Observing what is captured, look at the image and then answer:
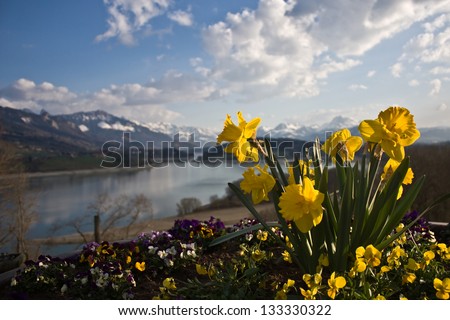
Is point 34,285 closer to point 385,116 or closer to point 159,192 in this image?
point 385,116

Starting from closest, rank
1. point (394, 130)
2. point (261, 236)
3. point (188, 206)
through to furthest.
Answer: point (394, 130) < point (261, 236) < point (188, 206)

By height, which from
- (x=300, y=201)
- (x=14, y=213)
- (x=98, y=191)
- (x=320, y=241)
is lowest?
(x=98, y=191)

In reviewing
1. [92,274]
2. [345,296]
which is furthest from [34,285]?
[345,296]

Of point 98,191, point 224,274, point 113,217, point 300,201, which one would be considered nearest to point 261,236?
point 224,274

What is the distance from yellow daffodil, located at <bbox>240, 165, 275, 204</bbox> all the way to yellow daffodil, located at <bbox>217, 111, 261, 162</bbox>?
13 centimetres

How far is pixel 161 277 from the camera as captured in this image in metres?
2.66

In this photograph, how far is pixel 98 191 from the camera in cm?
5647

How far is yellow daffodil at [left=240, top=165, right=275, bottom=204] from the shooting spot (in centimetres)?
204

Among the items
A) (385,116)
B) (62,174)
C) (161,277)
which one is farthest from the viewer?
(62,174)

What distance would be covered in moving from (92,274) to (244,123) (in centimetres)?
140

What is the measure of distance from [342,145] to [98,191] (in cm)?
5825

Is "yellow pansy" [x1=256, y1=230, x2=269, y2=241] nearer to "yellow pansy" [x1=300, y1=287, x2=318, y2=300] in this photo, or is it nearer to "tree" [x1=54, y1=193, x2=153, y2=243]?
"yellow pansy" [x1=300, y1=287, x2=318, y2=300]

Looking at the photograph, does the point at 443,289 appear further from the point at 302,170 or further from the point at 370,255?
the point at 302,170

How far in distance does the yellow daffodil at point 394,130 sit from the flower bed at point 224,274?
0.55 m
